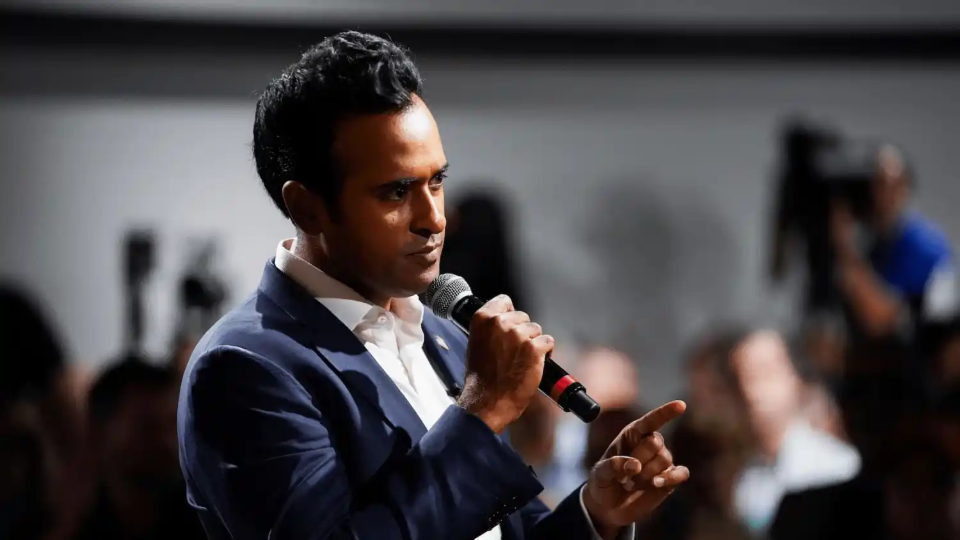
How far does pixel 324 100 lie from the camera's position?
133cm

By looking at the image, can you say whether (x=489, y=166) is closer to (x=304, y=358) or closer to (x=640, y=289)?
(x=640, y=289)

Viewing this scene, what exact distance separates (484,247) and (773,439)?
1284 mm

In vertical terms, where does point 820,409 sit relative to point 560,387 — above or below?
below

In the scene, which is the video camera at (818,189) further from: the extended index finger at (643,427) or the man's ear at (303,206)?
the man's ear at (303,206)

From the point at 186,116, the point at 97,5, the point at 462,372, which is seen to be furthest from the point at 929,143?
the point at 462,372

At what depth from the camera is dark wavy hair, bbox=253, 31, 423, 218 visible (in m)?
1.33

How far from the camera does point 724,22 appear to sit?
4.78 m

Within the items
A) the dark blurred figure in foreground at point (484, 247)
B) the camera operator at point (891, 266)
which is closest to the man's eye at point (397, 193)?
the dark blurred figure in foreground at point (484, 247)

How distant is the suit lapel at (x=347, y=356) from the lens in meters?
1.33

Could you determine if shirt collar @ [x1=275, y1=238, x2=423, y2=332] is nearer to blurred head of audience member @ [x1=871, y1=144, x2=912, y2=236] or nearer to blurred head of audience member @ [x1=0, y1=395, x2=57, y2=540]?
blurred head of audience member @ [x1=0, y1=395, x2=57, y2=540]

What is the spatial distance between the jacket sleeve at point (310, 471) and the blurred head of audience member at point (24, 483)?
85.4 inches

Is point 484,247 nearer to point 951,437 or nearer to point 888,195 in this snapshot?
point 888,195

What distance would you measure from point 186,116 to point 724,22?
6.61ft

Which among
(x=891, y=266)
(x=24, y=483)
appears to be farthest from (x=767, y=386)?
(x=24, y=483)
